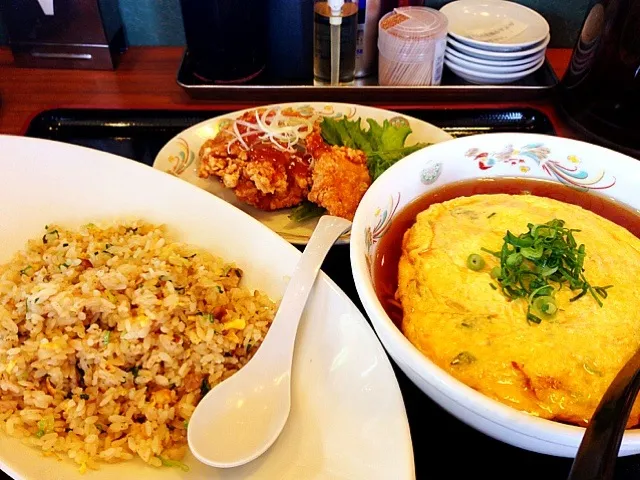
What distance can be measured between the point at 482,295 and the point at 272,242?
47 centimetres

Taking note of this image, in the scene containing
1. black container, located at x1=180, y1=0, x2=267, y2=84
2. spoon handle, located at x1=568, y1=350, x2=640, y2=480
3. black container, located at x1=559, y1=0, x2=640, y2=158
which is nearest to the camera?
spoon handle, located at x1=568, y1=350, x2=640, y2=480

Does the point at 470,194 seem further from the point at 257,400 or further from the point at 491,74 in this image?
the point at 491,74

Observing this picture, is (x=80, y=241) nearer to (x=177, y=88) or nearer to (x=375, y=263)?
(x=375, y=263)

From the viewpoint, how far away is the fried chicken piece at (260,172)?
60.4 inches

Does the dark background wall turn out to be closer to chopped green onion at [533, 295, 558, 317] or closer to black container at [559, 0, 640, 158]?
black container at [559, 0, 640, 158]

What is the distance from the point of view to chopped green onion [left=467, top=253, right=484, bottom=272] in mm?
1029

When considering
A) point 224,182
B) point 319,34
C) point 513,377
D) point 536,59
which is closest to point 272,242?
point 224,182

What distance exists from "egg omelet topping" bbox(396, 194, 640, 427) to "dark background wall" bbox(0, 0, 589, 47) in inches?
56.0

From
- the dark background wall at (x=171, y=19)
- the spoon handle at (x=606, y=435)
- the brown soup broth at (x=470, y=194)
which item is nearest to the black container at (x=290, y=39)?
the dark background wall at (x=171, y=19)

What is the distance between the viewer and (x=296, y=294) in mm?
1090

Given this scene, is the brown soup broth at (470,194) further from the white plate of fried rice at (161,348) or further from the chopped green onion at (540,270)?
the chopped green onion at (540,270)

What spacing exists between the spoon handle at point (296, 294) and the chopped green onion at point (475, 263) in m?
0.29

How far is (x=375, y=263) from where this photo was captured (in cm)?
110

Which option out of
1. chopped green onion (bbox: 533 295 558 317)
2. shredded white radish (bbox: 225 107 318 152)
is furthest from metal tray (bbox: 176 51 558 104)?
chopped green onion (bbox: 533 295 558 317)
